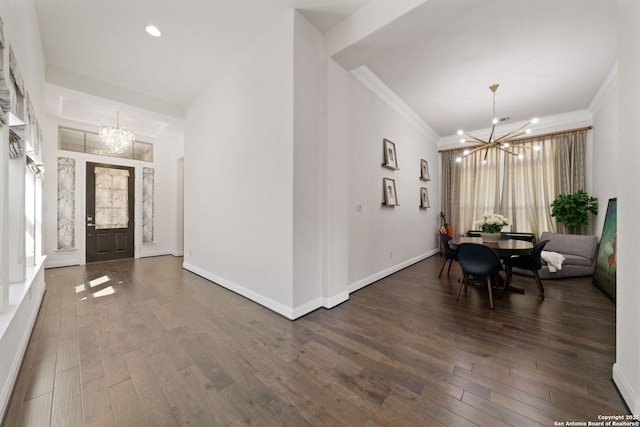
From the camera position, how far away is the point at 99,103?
4.08 m

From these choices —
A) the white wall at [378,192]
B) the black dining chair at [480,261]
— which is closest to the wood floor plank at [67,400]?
the white wall at [378,192]

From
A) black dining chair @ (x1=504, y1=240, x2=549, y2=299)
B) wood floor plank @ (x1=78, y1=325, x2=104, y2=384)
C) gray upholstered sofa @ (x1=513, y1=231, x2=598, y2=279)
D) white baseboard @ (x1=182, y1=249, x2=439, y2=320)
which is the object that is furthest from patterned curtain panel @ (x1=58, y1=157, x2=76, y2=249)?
gray upholstered sofa @ (x1=513, y1=231, x2=598, y2=279)

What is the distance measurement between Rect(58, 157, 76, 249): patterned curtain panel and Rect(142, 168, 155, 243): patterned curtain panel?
1.24 meters

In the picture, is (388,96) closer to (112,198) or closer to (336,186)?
(336,186)

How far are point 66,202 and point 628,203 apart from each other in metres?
8.30

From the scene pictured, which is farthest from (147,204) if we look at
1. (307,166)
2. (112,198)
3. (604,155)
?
(604,155)

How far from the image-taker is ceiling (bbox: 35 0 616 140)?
248 cm

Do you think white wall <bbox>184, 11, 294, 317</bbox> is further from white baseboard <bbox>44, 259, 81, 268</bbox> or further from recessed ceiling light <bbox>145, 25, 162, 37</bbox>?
white baseboard <bbox>44, 259, 81, 268</bbox>

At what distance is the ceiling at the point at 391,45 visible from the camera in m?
2.48

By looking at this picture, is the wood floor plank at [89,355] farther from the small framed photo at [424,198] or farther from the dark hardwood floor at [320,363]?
the small framed photo at [424,198]

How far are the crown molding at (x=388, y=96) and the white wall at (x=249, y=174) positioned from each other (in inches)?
54.1

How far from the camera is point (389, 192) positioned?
4.26m

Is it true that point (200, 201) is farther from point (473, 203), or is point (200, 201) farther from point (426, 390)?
point (473, 203)

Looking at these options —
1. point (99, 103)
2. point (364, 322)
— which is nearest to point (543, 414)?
point (364, 322)
